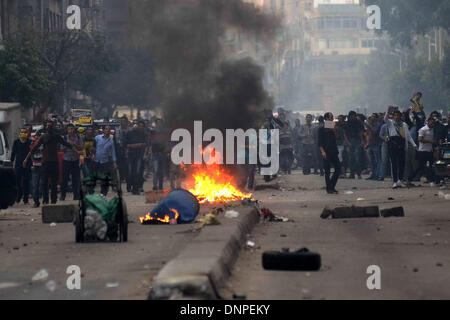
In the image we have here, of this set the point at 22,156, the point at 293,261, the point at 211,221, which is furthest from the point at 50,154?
the point at 293,261

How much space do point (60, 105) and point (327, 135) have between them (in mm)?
34795

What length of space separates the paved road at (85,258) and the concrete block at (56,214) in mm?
190

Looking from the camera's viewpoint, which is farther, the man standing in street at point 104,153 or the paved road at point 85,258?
the man standing in street at point 104,153

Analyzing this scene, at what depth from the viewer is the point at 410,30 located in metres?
71.2

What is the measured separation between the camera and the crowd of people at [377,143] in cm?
2314

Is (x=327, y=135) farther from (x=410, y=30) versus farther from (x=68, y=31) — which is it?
(x=410, y=30)

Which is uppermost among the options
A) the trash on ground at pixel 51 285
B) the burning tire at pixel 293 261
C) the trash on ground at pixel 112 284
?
the burning tire at pixel 293 261

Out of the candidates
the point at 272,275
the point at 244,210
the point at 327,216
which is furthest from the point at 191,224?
the point at 272,275

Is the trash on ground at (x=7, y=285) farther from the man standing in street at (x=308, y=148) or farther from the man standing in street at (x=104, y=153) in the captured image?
the man standing in street at (x=308, y=148)

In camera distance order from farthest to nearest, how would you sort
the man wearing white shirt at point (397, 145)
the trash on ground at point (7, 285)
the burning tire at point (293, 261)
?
the man wearing white shirt at point (397, 145)
the burning tire at point (293, 261)
the trash on ground at point (7, 285)

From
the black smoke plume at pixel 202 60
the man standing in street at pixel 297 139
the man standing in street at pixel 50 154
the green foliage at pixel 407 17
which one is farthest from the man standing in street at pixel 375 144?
the green foliage at pixel 407 17

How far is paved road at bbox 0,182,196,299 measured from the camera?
8914 mm

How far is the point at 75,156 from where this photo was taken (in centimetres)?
2242

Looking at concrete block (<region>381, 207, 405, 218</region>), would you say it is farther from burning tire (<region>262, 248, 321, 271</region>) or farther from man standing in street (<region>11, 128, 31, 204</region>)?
man standing in street (<region>11, 128, 31, 204</region>)
